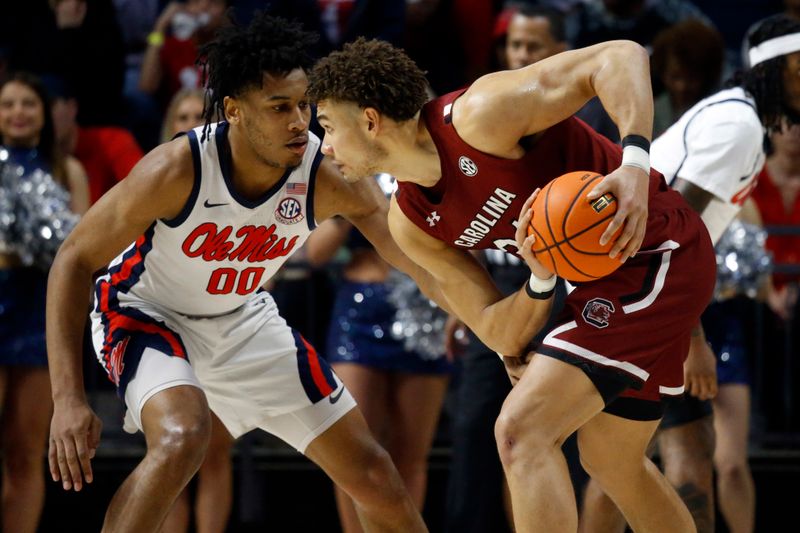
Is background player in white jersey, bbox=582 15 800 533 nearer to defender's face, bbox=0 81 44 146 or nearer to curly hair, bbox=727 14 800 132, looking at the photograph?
curly hair, bbox=727 14 800 132

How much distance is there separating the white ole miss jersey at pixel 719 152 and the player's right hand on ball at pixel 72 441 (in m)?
2.11

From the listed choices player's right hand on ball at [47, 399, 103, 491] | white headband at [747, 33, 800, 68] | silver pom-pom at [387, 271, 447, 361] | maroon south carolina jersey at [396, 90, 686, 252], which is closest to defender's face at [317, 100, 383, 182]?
maroon south carolina jersey at [396, 90, 686, 252]

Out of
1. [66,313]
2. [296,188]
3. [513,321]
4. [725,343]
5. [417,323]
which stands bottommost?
[725,343]

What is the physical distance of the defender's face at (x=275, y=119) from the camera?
175 inches

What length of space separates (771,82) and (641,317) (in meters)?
1.41

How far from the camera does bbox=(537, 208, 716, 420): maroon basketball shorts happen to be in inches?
153

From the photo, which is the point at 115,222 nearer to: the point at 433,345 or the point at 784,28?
the point at 433,345

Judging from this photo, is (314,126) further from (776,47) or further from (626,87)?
(626,87)

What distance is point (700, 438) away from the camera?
16.5ft

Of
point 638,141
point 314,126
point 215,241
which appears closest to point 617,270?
point 638,141

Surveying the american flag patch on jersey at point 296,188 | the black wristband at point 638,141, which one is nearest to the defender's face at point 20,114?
the american flag patch on jersey at point 296,188

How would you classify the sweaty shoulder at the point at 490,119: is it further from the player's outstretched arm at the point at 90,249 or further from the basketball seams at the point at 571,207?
the player's outstretched arm at the point at 90,249

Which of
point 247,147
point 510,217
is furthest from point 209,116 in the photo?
point 510,217

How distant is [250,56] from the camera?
177 inches
